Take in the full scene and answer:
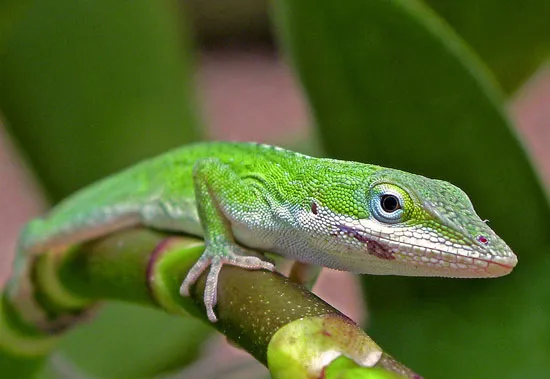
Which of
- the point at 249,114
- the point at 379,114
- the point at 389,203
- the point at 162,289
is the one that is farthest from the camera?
the point at 249,114

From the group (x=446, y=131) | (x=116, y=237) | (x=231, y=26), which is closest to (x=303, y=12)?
(x=446, y=131)

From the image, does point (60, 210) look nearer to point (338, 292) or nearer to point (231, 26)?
point (338, 292)

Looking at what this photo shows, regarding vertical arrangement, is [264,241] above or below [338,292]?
above

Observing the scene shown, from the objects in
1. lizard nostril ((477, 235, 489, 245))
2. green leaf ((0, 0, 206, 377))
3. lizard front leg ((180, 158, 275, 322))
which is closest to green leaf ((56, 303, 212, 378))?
green leaf ((0, 0, 206, 377))

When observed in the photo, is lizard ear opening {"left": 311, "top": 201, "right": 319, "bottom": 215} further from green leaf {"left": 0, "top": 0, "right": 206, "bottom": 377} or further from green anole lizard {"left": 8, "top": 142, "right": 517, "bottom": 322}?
green leaf {"left": 0, "top": 0, "right": 206, "bottom": 377}

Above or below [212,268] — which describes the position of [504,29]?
above

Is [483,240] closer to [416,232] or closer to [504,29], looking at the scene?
[416,232]

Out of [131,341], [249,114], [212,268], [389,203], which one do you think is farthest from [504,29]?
[249,114]
